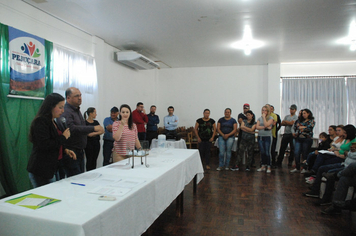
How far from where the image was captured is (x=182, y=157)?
3064mm

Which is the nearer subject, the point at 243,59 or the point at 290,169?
the point at 290,169

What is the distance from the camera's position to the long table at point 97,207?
125 cm

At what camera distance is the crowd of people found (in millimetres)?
1980

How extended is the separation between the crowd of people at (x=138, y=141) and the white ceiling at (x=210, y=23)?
64.4 inches

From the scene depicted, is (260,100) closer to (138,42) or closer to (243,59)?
(243,59)

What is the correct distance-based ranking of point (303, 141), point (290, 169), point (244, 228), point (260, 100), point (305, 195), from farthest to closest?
point (260, 100) < point (290, 169) < point (303, 141) < point (305, 195) < point (244, 228)

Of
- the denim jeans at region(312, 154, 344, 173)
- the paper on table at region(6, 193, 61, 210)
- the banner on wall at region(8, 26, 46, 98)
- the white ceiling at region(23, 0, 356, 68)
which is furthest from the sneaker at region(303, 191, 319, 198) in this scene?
the banner on wall at region(8, 26, 46, 98)

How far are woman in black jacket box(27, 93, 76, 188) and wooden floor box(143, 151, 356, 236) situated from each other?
112 centimetres

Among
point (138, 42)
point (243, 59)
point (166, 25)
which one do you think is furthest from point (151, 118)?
point (243, 59)

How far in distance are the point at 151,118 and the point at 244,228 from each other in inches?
183

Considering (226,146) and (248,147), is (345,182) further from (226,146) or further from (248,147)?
(226,146)

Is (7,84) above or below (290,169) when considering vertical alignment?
above

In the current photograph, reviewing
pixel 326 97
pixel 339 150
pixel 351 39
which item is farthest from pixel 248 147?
pixel 326 97

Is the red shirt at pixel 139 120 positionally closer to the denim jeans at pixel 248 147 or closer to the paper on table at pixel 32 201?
the denim jeans at pixel 248 147
